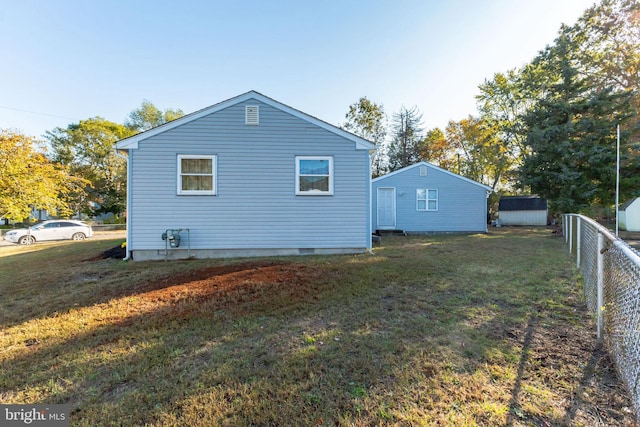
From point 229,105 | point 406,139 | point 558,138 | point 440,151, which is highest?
point 406,139

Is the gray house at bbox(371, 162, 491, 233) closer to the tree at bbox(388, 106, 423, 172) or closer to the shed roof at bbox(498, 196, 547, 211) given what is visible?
the shed roof at bbox(498, 196, 547, 211)

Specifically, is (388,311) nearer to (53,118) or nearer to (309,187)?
(309,187)

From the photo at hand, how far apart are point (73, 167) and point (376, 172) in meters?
31.5

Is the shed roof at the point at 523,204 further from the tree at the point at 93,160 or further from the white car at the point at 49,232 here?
the tree at the point at 93,160

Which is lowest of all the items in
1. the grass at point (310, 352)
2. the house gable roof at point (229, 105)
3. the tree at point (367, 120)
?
the grass at point (310, 352)

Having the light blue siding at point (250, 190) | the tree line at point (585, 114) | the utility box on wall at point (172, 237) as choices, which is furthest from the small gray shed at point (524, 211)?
the utility box on wall at point (172, 237)

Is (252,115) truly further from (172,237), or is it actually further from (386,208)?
(386,208)

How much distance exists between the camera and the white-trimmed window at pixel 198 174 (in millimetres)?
8102

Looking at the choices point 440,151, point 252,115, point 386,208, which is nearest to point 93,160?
point 252,115

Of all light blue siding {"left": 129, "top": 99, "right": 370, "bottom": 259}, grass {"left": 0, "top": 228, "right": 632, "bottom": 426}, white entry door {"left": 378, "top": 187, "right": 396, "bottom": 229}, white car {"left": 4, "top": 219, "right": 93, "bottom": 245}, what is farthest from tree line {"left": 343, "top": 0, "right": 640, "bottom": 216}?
white car {"left": 4, "top": 219, "right": 93, "bottom": 245}

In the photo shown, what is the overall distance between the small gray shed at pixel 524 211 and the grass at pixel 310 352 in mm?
23385

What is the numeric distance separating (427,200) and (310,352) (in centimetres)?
1453

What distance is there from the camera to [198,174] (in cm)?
816

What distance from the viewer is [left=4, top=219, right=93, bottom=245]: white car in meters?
15.1
